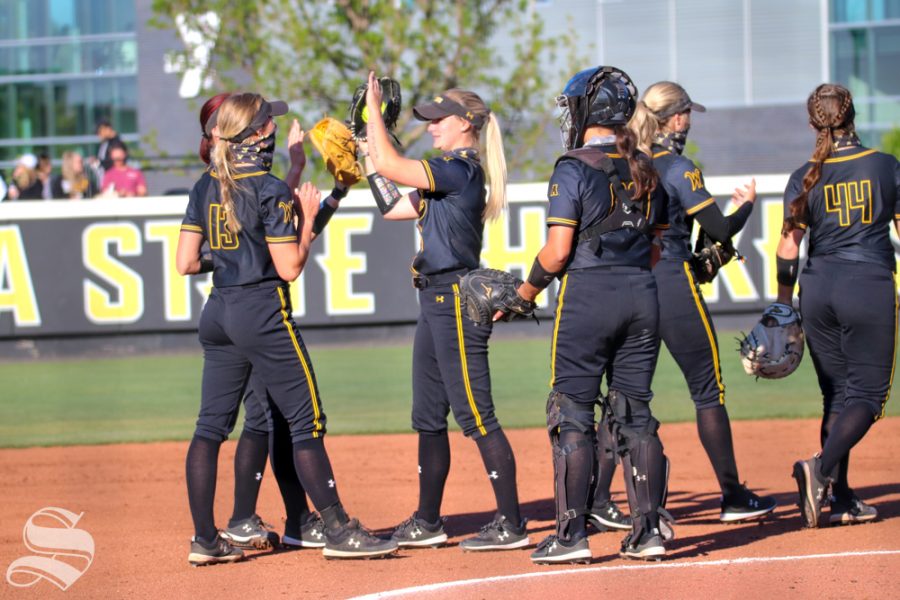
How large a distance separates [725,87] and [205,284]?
17893 millimetres

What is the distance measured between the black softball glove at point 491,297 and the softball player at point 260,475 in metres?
0.98

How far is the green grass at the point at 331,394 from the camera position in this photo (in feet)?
35.4

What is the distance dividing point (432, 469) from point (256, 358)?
1.08 meters

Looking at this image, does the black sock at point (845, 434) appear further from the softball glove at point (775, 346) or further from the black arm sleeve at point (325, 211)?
the black arm sleeve at point (325, 211)

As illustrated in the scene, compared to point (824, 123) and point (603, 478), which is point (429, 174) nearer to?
point (603, 478)

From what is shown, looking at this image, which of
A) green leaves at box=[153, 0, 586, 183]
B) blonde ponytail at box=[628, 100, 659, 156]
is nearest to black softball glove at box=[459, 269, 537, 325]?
blonde ponytail at box=[628, 100, 659, 156]

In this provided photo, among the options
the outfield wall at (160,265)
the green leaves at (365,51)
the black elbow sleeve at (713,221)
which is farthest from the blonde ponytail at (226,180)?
the green leaves at (365,51)

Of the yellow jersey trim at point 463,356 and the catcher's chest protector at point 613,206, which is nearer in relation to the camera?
the catcher's chest protector at point 613,206

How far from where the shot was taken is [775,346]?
6688 mm

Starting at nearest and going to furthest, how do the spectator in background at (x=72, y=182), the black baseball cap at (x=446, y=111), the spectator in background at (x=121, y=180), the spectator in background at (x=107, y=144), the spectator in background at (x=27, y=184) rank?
1. the black baseball cap at (x=446, y=111)
2. the spectator in background at (x=121, y=180)
3. the spectator in background at (x=72, y=182)
4. the spectator in background at (x=27, y=184)
5. the spectator in background at (x=107, y=144)

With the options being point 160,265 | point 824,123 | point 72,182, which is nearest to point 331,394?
point 160,265

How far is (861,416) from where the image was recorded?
20.7 feet

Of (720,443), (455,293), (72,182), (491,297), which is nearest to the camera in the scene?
(491,297)

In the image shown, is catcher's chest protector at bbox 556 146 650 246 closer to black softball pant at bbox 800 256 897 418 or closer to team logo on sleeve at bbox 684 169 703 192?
team logo on sleeve at bbox 684 169 703 192
